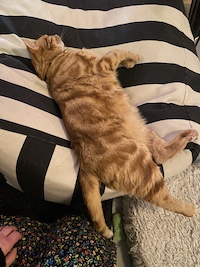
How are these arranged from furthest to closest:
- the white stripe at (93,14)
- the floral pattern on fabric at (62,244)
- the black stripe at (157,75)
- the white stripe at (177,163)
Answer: the white stripe at (93,14), the black stripe at (157,75), the white stripe at (177,163), the floral pattern on fabric at (62,244)

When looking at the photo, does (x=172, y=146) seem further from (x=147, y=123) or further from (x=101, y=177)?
(x=101, y=177)

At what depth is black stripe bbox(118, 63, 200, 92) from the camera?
1283 millimetres

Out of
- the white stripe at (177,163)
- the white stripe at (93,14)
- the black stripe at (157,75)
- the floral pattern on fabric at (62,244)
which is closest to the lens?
the floral pattern on fabric at (62,244)

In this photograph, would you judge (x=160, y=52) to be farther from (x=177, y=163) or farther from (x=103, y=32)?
(x=177, y=163)

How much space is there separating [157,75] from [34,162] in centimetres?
52

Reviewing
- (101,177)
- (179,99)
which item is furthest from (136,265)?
(179,99)

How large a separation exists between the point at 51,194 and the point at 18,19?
0.68 metres

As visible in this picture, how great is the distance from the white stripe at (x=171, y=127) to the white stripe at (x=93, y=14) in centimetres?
41

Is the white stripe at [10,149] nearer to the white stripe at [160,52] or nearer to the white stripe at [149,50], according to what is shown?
the white stripe at [149,50]

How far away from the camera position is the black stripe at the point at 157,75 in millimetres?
1283

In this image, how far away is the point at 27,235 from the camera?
1.18m

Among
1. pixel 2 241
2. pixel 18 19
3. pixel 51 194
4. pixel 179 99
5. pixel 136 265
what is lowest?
pixel 136 265

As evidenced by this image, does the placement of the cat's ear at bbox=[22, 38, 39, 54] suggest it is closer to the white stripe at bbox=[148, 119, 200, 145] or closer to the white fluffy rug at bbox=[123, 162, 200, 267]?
the white stripe at bbox=[148, 119, 200, 145]

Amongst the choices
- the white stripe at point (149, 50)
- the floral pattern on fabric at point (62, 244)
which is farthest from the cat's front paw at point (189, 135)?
the floral pattern on fabric at point (62, 244)
